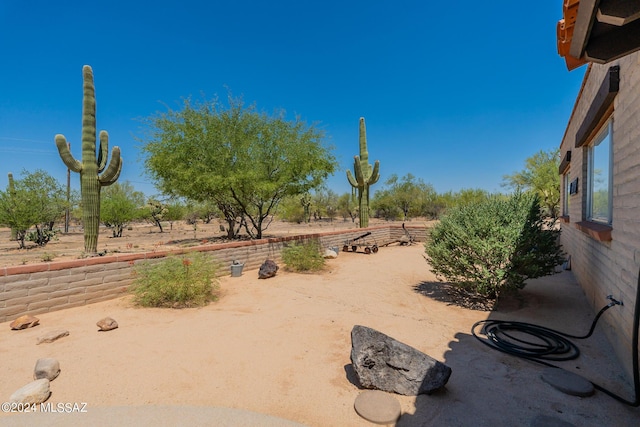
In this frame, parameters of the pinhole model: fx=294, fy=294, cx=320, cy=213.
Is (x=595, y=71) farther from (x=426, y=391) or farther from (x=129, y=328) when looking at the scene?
(x=129, y=328)

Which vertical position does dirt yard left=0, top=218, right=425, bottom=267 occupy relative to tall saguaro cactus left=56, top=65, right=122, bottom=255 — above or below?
below

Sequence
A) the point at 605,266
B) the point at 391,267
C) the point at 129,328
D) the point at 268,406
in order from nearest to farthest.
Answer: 1. the point at 268,406
2. the point at 605,266
3. the point at 129,328
4. the point at 391,267

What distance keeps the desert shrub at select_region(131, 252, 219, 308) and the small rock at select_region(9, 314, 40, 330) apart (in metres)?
1.40

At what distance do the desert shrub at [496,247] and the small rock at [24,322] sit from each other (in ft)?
22.7

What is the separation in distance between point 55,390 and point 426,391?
360cm

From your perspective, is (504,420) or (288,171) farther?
(288,171)

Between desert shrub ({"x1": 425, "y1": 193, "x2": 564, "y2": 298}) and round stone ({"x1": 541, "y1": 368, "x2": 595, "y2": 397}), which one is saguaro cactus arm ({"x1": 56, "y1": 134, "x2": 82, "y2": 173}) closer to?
desert shrub ({"x1": 425, "y1": 193, "x2": 564, "y2": 298})

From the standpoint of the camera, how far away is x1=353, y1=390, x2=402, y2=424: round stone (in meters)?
2.47

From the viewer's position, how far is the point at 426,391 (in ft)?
9.12

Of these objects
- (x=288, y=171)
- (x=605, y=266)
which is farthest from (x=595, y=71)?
(x=288, y=171)

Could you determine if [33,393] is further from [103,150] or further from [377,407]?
[103,150]

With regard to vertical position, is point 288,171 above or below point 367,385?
above

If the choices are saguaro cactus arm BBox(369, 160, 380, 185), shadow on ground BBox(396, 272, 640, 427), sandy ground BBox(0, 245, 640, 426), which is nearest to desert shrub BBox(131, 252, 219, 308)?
sandy ground BBox(0, 245, 640, 426)

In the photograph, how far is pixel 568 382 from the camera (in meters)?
2.91
